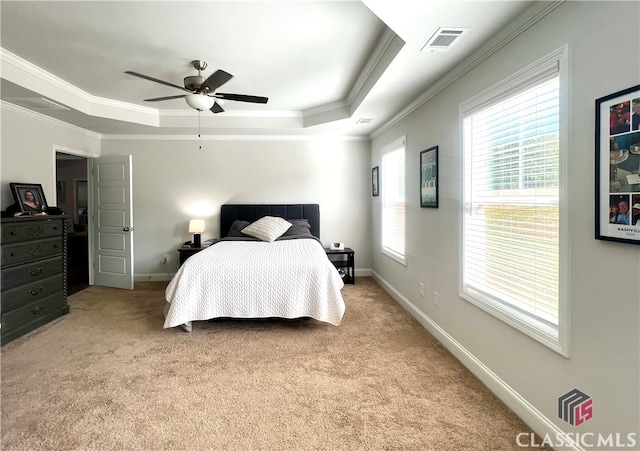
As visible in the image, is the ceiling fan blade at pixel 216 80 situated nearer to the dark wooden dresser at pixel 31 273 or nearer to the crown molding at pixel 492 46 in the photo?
the crown molding at pixel 492 46

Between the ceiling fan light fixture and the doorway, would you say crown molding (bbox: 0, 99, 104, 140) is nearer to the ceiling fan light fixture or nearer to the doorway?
the ceiling fan light fixture

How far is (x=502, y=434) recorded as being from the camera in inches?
68.7

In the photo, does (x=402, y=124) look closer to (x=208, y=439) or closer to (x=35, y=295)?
(x=208, y=439)

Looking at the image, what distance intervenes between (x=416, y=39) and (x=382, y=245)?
321 centimetres

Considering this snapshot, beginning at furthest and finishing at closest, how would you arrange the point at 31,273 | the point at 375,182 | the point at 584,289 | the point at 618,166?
the point at 375,182
the point at 31,273
the point at 584,289
the point at 618,166

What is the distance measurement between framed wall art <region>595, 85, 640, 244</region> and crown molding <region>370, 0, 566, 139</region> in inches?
26.8

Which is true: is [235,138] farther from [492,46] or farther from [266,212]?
[492,46]

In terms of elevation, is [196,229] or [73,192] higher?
[73,192]

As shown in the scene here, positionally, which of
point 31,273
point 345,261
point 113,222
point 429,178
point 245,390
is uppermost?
point 429,178

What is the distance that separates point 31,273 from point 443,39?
436cm

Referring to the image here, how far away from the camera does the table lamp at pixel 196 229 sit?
487cm

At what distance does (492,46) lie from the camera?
2.09 meters
